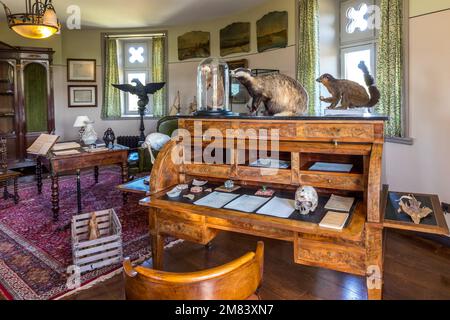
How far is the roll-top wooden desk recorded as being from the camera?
141 cm

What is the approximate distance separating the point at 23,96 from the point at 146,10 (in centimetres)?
277

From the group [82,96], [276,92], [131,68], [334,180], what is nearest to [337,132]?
[334,180]

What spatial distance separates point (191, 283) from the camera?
915 mm

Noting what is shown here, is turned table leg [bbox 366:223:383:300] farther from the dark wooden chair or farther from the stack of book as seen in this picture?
the dark wooden chair

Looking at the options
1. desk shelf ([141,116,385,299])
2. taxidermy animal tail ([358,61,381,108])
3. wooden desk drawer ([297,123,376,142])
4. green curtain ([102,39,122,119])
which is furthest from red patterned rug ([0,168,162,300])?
green curtain ([102,39,122,119])

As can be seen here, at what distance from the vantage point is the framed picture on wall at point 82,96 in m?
6.70

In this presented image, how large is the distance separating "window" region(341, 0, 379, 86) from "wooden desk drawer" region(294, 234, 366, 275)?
2.97 meters

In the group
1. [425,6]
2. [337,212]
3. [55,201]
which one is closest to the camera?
[337,212]

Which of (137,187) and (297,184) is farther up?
(297,184)

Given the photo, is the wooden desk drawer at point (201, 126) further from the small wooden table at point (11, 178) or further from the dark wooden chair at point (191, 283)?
the small wooden table at point (11, 178)

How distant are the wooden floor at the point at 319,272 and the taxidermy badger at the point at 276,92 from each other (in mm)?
1201

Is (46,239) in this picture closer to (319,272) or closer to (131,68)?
(319,272)

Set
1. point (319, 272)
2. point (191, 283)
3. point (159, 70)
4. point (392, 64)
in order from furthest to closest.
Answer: point (159, 70) → point (392, 64) → point (319, 272) → point (191, 283)

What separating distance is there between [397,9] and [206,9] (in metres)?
3.10
